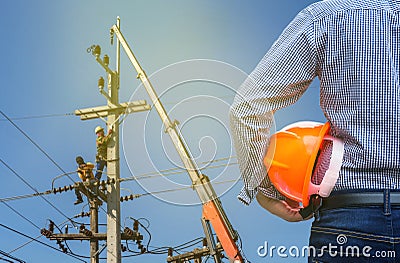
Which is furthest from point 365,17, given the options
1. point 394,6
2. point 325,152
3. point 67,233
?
point 67,233

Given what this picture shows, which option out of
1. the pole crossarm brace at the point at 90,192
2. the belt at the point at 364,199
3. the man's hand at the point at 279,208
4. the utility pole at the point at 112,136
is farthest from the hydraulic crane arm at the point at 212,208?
the belt at the point at 364,199

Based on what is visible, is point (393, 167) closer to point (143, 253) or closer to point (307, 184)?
point (307, 184)

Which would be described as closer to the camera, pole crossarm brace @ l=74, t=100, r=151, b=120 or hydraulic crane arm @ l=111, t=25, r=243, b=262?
hydraulic crane arm @ l=111, t=25, r=243, b=262

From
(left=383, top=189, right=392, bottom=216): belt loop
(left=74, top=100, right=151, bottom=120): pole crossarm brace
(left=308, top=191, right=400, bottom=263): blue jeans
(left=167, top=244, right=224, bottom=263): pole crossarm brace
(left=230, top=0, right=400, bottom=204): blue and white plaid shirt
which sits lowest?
(left=308, top=191, right=400, bottom=263): blue jeans

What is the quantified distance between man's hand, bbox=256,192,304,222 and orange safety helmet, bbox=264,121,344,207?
0.07 meters

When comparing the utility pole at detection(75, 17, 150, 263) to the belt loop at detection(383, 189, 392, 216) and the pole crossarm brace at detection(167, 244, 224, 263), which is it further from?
the belt loop at detection(383, 189, 392, 216)

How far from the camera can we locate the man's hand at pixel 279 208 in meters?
2.13

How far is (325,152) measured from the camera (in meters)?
1.96

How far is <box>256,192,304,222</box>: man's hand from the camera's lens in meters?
2.13

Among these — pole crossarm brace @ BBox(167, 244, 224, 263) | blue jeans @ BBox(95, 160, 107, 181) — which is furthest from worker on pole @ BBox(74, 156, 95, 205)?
pole crossarm brace @ BBox(167, 244, 224, 263)

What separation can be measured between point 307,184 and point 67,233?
54.6 ft

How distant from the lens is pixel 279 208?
2.14 metres

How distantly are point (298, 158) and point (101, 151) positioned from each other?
1383 centimetres

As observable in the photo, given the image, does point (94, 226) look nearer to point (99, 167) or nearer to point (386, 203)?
point (99, 167)
